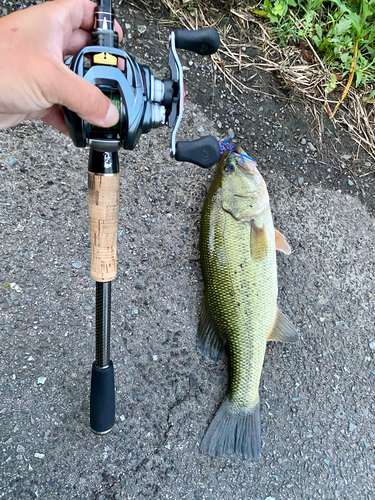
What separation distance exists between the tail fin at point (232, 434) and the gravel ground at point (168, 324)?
6 centimetres

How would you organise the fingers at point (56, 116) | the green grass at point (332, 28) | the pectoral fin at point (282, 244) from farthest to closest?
the green grass at point (332, 28), the pectoral fin at point (282, 244), the fingers at point (56, 116)

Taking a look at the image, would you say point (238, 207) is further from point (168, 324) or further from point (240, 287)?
point (168, 324)

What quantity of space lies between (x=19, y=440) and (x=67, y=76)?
182cm

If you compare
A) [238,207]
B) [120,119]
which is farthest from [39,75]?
[238,207]

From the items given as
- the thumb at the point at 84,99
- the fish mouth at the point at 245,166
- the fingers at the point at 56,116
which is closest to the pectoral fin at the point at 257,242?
the fish mouth at the point at 245,166

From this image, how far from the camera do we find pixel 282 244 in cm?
213

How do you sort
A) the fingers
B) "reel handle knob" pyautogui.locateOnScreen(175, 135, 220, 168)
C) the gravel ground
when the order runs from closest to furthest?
"reel handle knob" pyautogui.locateOnScreen(175, 135, 220, 168)
the fingers
the gravel ground

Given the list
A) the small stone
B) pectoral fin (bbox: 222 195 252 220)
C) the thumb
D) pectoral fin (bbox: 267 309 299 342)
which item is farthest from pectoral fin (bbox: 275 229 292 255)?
the small stone

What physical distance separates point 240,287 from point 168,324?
0.51 meters

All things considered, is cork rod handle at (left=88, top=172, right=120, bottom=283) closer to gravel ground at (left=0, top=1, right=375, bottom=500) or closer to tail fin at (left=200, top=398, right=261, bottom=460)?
gravel ground at (left=0, top=1, right=375, bottom=500)

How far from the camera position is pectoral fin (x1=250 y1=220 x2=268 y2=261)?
1.98m

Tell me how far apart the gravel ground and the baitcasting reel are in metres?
0.85

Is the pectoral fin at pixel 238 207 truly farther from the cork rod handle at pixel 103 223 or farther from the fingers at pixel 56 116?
the fingers at pixel 56 116

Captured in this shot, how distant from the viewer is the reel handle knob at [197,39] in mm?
1328
